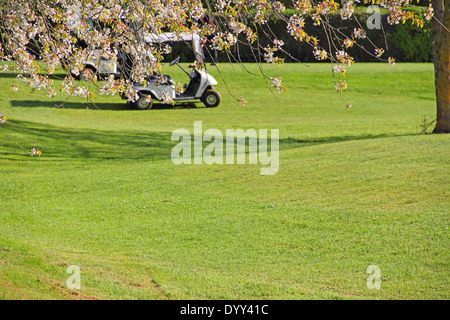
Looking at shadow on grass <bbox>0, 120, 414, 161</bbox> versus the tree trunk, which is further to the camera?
shadow on grass <bbox>0, 120, 414, 161</bbox>

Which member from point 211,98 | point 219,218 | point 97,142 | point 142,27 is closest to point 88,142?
point 97,142

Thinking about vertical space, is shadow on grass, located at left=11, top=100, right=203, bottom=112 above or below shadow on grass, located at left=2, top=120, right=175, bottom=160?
above

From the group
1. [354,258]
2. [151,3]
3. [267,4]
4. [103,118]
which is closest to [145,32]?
[151,3]

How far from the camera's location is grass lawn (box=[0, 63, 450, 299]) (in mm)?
5848

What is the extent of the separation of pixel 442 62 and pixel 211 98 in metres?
10.1

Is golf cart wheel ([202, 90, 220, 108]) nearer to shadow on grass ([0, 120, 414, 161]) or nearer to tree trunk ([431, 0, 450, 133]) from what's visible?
shadow on grass ([0, 120, 414, 161])

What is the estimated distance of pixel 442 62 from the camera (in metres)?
14.7

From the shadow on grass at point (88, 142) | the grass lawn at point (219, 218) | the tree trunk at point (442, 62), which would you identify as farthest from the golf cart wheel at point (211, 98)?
the tree trunk at point (442, 62)

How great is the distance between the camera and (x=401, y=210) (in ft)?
26.7

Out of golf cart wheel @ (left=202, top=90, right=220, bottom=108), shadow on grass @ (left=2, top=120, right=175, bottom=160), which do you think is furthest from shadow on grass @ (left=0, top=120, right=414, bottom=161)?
golf cart wheel @ (left=202, top=90, right=220, bottom=108)

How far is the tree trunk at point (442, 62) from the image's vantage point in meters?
14.4

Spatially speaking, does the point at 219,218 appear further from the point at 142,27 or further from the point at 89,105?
the point at 89,105

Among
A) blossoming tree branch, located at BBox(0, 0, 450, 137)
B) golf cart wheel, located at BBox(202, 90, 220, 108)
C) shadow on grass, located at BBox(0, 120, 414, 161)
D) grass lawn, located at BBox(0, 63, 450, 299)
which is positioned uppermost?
blossoming tree branch, located at BBox(0, 0, 450, 137)

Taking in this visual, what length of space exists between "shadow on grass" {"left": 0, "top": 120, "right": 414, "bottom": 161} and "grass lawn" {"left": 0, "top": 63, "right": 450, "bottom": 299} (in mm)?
54
